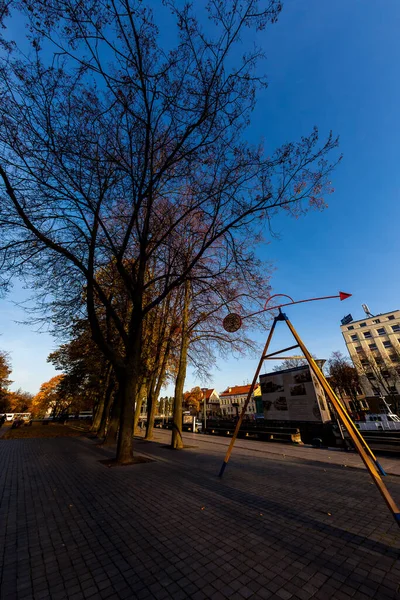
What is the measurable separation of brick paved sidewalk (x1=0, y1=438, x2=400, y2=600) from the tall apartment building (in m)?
47.1

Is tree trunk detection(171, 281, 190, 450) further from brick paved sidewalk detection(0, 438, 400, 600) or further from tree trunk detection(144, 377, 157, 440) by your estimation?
brick paved sidewalk detection(0, 438, 400, 600)

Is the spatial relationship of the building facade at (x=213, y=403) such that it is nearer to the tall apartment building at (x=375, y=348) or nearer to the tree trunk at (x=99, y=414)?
the tall apartment building at (x=375, y=348)

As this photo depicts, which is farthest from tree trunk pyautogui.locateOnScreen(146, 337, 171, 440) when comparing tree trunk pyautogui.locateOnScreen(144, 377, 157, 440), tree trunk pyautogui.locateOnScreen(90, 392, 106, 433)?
tree trunk pyautogui.locateOnScreen(90, 392, 106, 433)

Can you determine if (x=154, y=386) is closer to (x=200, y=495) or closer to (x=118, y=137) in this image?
(x=200, y=495)

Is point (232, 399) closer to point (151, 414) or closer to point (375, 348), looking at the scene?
point (375, 348)

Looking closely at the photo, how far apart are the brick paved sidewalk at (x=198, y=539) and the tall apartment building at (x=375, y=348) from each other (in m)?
47.1

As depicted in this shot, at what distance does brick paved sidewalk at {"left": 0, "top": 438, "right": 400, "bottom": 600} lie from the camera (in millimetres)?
2506

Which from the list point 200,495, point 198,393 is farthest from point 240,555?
point 198,393

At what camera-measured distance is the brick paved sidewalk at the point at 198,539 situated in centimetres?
251

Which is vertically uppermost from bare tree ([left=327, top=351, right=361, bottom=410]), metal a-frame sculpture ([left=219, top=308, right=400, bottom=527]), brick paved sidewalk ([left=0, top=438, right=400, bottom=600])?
bare tree ([left=327, top=351, right=361, bottom=410])

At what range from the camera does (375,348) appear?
55094 millimetres

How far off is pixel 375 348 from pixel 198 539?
216 feet

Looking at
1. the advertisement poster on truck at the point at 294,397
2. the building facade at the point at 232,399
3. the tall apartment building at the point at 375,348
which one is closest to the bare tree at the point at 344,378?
the tall apartment building at the point at 375,348

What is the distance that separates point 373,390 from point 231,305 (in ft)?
170
